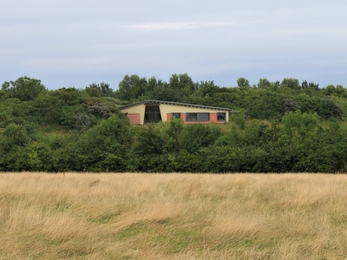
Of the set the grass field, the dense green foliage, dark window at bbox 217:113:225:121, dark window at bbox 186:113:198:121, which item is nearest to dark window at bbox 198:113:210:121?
dark window at bbox 186:113:198:121

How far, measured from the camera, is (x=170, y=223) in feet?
24.3

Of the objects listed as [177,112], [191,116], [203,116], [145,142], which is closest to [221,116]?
[203,116]

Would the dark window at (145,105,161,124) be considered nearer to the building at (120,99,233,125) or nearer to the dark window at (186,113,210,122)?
the building at (120,99,233,125)

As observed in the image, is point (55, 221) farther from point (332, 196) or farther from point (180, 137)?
point (180, 137)

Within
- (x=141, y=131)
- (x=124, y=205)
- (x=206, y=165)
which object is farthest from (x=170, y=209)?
(x=141, y=131)

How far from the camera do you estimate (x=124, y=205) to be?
8.52 metres

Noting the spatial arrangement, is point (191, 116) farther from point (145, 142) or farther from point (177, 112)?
point (145, 142)

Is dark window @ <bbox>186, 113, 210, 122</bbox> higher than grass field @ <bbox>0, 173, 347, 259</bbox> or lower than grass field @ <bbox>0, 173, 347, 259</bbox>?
higher

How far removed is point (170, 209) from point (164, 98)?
82.9m

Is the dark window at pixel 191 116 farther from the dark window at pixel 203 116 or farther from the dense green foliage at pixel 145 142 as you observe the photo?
the dense green foliage at pixel 145 142

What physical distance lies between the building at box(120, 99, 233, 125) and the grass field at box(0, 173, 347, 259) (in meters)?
60.5

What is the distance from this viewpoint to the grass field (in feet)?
19.2

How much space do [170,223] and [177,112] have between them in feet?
209

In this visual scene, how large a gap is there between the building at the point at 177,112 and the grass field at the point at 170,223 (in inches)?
2381
